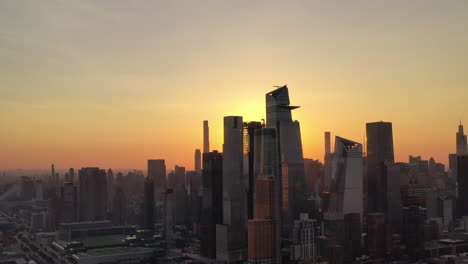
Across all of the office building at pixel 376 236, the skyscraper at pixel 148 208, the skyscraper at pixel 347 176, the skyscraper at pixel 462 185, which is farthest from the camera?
the skyscraper at pixel 462 185

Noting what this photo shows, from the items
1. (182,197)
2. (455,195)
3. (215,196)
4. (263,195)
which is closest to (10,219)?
(182,197)

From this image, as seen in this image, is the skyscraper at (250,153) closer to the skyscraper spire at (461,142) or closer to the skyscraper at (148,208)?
the skyscraper at (148,208)

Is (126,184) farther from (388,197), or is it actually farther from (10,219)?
(388,197)

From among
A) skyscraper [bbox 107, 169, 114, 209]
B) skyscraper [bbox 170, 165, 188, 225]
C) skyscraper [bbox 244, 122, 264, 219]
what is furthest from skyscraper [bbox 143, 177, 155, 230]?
skyscraper [bbox 244, 122, 264, 219]

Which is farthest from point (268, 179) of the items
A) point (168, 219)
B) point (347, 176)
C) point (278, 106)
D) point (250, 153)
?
point (168, 219)

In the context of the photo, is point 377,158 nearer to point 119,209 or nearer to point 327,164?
point 327,164

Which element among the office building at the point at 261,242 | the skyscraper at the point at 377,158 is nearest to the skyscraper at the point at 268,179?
the office building at the point at 261,242
